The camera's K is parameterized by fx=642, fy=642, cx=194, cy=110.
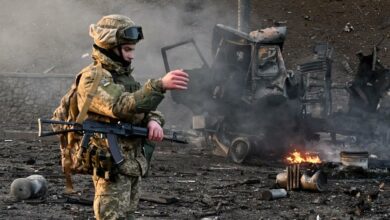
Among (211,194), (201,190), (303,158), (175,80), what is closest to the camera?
(175,80)

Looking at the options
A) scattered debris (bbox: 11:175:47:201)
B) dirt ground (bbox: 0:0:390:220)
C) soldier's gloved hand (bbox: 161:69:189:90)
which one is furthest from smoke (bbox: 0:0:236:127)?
soldier's gloved hand (bbox: 161:69:189:90)

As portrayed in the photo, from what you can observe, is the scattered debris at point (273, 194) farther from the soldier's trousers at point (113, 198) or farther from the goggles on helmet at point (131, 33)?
the goggles on helmet at point (131, 33)

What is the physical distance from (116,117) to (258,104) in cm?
840

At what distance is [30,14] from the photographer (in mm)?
24641

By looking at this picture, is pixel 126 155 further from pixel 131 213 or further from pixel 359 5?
pixel 359 5

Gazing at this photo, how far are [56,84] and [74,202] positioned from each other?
1126cm

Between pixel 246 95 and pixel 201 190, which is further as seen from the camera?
pixel 246 95

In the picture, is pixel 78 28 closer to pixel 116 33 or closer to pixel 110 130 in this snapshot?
pixel 116 33

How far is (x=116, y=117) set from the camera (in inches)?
173

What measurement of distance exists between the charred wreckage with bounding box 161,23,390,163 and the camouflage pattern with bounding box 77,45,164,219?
25.8ft

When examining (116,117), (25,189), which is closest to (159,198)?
(25,189)

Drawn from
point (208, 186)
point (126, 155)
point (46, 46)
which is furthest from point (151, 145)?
point (46, 46)

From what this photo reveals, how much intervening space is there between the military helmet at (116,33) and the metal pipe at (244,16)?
48.0 ft

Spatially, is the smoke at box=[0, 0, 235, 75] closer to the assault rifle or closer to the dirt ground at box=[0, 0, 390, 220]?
the dirt ground at box=[0, 0, 390, 220]
